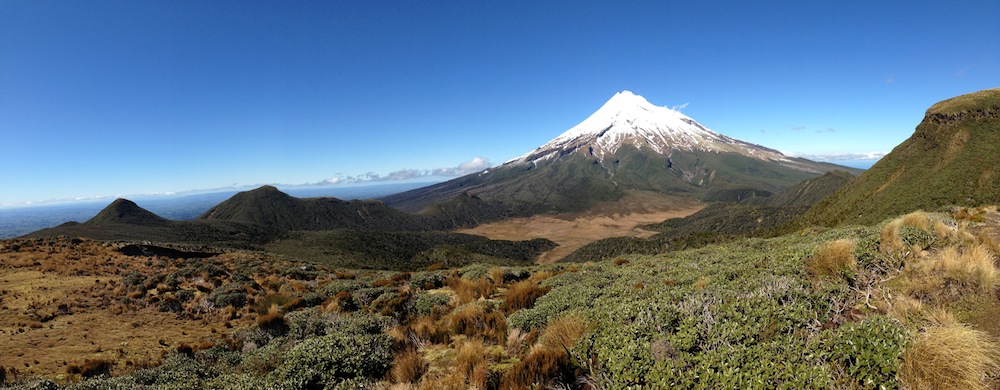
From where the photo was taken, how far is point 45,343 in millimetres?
11008

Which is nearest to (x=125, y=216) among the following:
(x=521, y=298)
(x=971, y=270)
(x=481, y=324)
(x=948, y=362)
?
(x=521, y=298)

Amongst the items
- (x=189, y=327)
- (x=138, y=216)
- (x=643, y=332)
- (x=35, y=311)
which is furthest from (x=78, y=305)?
(x=138, y=216)

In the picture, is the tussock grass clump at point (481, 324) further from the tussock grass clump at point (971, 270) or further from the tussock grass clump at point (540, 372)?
the tussock grass clump at point (971, 270)

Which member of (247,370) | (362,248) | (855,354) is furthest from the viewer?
(362,248)

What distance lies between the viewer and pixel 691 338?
5168 millimetres

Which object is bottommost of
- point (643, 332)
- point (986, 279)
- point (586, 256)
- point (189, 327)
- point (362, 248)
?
point (586, 256)

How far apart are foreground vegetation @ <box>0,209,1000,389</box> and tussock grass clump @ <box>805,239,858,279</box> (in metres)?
0.04

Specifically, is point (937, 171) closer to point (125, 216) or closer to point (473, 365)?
point (473, 365)

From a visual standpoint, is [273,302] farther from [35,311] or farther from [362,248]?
[362,248]

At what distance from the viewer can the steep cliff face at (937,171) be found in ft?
198

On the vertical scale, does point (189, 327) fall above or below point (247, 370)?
below

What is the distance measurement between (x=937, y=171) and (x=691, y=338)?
108 meters

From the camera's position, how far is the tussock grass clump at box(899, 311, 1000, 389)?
12.6 ft

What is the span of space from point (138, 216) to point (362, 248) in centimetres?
9197
